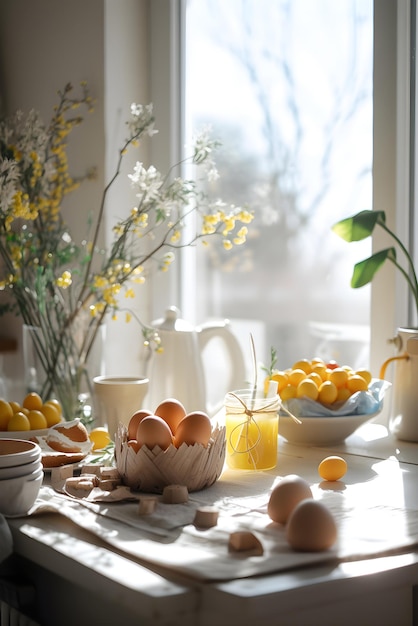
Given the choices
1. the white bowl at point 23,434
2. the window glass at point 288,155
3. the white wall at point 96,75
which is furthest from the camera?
the white wall at point 96,75

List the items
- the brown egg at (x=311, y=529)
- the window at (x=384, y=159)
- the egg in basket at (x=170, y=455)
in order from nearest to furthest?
the brown egg at (x=311, y=529)
the egg in basket at (x=170, y=455)
the window at (x=384, y=159)

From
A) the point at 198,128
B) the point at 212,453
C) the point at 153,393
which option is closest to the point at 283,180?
the point at 198,128

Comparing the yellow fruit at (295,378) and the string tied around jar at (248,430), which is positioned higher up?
the yellow fruit at (295,378)

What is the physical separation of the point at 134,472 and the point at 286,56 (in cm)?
112

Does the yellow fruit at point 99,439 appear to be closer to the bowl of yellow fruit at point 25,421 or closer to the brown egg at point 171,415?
the bowl of yellow fruit at point 25,421

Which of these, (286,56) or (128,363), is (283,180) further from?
(128,363)

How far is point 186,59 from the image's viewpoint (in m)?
2.13

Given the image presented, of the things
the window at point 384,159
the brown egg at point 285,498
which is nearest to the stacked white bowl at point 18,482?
the brown egg at point 285,498

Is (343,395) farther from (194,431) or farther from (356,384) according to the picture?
(194,431)

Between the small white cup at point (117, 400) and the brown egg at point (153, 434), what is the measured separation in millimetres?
421

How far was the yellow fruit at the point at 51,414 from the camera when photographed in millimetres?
1450

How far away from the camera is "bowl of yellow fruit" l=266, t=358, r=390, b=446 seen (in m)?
1.44

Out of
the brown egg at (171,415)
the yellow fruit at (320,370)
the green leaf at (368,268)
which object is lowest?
the brown egg at (171,415)

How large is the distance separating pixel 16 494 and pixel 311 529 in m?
0.36
